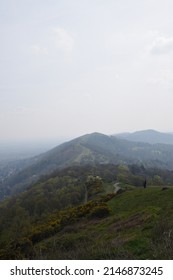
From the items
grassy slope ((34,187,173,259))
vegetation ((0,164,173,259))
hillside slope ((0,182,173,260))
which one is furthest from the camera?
hillside slope ((0,182,173,260))

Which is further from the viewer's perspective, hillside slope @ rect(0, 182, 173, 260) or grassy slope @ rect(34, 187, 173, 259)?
hillside slope @ rect(0, 182, 173, 260)

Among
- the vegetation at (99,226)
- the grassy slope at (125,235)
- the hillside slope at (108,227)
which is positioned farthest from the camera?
the hillside slope at (108,227)

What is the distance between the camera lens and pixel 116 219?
32.8 m

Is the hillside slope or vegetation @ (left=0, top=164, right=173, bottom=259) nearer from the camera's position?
vegetation @ (left=0, top=164, right=173, bottom=259)

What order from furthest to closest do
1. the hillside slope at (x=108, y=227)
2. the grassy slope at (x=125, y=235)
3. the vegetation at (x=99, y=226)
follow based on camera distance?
the hillside slope at (x=108, y=227) → the vegetation at (x=99, y=226) → the grassy slope at (x=125, y=235)

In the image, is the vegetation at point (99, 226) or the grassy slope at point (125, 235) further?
the vegetation at point (99, 226)

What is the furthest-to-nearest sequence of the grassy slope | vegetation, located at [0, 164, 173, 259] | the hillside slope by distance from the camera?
1. the hillside slope
2. vegetation, located at [0, 164, 173, 259]
3. the grassy slope

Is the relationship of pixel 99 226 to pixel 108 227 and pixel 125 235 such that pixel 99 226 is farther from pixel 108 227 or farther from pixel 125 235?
pixel 125 235

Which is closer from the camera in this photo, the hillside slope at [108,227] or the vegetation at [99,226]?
the vegetation at [99,226]

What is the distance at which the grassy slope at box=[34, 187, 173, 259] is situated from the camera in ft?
41.2

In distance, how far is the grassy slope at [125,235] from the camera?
12545 millimetres

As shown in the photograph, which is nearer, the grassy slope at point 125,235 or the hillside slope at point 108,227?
the grassy slope at point 125,235
